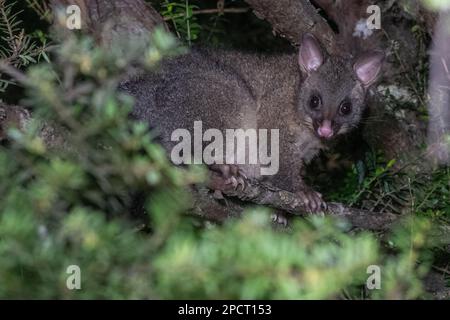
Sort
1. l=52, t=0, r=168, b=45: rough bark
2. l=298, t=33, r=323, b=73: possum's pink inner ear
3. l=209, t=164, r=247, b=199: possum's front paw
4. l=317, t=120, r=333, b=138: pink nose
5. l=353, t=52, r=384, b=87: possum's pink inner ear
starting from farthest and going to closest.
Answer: l=52, t=0, r=168, b=45: rough bark
l=353, t=52, r=384, b=87: possum's pink inner ear
l=298, t=33, r=323, b=73: possum's pink inner ear
l=317, t=120, r=333, b=138: pink nose
l=209, t=164, r=247, b=199: possum's front paw

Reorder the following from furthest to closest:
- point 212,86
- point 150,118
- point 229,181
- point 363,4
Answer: point 363,4, point 212,86, point 150,118, point 229,181

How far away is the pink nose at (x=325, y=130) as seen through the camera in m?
5.46

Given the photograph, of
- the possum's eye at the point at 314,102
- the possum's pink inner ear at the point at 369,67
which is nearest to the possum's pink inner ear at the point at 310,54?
the possum's eye at the point at 314,102

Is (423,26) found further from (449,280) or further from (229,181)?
(229,181)

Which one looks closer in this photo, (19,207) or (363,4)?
(19,207)

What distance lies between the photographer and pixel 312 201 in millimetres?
5066

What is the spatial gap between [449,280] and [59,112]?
367 cm

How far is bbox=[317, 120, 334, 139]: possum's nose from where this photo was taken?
5465 millimetres

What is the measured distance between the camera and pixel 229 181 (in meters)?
4.21

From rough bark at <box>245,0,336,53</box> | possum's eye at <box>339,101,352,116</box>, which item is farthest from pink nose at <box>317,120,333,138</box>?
rough bark at <box>245,0,336,53</box>

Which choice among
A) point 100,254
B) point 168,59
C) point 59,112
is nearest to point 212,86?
point 168,59

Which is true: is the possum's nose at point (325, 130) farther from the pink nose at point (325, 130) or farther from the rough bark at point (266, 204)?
the rough bark at point (266, 204)

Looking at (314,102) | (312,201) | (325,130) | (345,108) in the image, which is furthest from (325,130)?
(312,201)

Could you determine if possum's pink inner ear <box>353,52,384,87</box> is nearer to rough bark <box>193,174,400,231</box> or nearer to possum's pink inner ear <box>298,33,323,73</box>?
possum's pink inner ear <box>298,33,323,73</box>
